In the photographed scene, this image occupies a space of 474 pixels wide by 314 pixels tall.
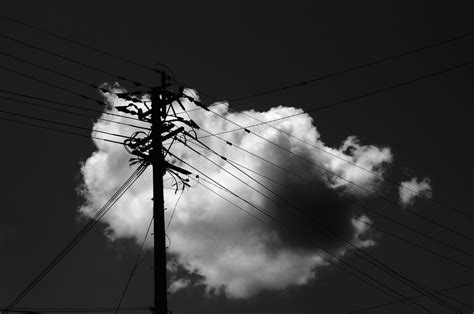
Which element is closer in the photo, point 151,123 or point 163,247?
point 163,247

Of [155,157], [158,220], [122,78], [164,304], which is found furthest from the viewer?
[122,78]

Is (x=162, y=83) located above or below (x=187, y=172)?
above

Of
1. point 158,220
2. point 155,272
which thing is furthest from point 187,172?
point 155,272

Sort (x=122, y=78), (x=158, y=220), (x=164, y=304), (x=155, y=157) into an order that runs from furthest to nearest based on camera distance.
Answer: (x=122, y=78) < (x=155, y=157) < (x=158, y=220) < (x=164, y=304)

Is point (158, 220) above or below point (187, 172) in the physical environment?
below

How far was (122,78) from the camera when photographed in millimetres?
20203

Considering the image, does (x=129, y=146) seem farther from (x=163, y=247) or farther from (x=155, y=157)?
(x=163, y=247)

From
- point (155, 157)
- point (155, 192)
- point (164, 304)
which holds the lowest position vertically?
point (164, 304)

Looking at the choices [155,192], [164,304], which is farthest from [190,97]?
[164,304]

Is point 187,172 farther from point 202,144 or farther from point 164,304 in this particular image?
point 164,304

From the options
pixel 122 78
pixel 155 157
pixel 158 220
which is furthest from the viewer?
pixel 122 78

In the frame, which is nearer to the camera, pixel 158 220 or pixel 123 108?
pixel 158 220

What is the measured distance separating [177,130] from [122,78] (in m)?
2.64

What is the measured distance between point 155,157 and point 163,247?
9.96 ft
